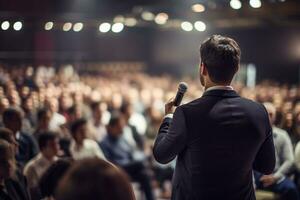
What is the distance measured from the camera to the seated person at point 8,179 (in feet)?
11.0

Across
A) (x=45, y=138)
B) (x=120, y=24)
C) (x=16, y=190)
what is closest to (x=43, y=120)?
(x=45, y=138)

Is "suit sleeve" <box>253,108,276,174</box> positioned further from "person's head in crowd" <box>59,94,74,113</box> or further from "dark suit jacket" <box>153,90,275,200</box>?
"person's head in crowd" <box>59,94,74,113</box>

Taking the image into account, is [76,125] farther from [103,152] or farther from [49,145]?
[49,145]

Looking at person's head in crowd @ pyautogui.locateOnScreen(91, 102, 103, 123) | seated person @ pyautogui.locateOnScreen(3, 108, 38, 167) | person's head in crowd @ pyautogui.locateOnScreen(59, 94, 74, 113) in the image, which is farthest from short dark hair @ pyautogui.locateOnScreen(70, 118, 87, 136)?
person's head in crowd @ pyautogui.locateOnScreen(59, 94, 74, 113)

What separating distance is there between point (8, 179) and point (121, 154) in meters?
3.57

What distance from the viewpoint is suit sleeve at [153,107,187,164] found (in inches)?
91.4

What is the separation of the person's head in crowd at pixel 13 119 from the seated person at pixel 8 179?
2204 millimetres

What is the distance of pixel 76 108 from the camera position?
28.3 ft

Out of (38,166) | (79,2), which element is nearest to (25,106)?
(38,166)

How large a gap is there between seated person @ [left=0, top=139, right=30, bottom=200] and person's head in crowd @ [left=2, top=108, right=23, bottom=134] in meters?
2.20

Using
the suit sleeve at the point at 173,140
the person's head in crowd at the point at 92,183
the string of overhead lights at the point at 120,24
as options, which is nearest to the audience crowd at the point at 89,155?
the person's head in crowd at the point at 92,183

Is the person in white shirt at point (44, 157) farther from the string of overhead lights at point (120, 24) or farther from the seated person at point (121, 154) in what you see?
the string of overhead lights at point (120, 24)

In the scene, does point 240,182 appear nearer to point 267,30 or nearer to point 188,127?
point 188,127

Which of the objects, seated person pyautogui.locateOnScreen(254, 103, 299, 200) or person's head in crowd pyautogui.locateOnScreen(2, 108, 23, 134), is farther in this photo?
person's head in crowd pyautogui.locateOnScreen(2, 108, 23, 134)
